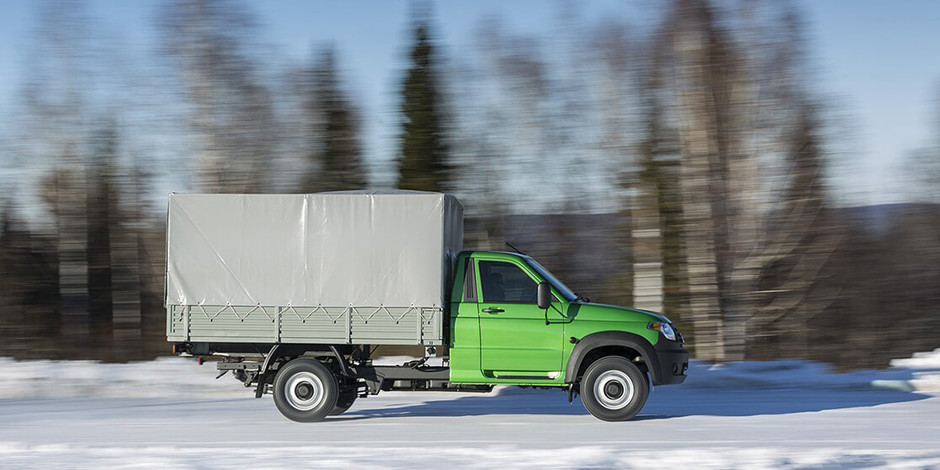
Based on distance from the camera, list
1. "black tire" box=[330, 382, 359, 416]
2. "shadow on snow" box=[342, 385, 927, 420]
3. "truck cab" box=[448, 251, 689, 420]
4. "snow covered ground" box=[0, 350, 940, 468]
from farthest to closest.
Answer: "shadow on snow" box=[342, 385, 927, 420] < "black tire" box=[330, 382, 359, 416] < "truck cab" box=[448, 251, 689, 420] < "snow covered ground" box=[0, 350, 940, 468]

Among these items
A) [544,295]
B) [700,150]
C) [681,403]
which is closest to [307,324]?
[544,295]

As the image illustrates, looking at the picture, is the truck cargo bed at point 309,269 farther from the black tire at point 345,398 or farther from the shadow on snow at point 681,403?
the shadow on snow at point 681,403

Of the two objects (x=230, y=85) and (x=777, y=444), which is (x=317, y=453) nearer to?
(x=777, y=444)

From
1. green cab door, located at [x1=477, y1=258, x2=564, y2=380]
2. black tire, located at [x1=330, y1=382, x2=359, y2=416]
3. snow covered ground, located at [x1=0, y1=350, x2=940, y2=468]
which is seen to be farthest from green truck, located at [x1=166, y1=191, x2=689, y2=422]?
snow covered ground, located at [x1=0, y1=350, x2=940, y2=468]

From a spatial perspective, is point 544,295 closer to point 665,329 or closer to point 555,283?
point 555,283

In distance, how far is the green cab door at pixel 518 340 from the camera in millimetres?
11578

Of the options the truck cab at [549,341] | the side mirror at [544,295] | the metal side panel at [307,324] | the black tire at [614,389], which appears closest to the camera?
the side mirror at [544,295]

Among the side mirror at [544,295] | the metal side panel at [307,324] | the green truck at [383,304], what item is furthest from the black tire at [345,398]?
the side mirror at [544,295]

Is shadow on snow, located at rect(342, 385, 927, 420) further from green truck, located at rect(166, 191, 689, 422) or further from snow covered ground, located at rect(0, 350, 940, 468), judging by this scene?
green truck, located at rect(166, 191, 689, 422)

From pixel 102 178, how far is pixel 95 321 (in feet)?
15.1

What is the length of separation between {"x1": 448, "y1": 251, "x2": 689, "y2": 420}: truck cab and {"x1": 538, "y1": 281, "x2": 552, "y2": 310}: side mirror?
0.05 ft

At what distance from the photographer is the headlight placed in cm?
1176

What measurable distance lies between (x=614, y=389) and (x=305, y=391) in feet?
12.6

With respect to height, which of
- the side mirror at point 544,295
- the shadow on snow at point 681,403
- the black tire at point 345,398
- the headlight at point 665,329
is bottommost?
the shadow on snow at point 681,403
